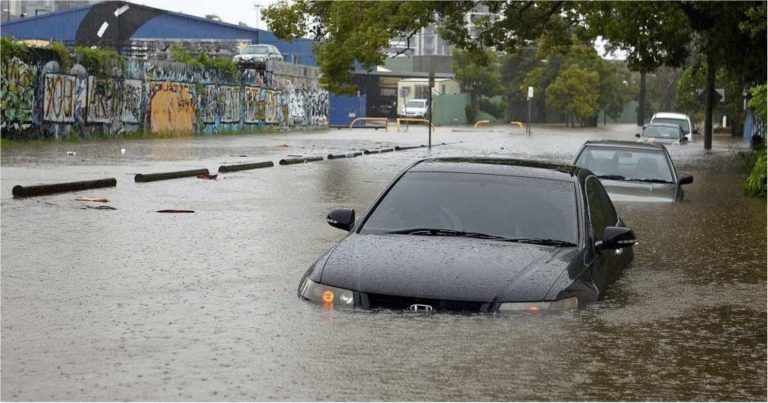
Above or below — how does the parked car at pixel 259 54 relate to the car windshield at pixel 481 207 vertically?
above

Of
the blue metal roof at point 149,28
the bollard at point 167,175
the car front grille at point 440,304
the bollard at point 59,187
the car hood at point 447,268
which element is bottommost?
the bollard at point 167,175

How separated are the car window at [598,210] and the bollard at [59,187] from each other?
1049cm

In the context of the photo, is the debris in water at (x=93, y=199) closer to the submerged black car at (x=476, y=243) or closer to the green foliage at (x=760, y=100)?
the submerged black car at (x=476, y=243)

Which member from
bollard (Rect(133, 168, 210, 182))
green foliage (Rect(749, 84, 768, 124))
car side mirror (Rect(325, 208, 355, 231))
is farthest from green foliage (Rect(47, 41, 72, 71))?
car side mirror (Rect(325, 208, 355, 231))

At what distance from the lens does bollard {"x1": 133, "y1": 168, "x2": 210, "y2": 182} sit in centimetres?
2309

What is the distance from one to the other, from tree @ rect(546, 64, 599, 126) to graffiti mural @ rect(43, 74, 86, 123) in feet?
207

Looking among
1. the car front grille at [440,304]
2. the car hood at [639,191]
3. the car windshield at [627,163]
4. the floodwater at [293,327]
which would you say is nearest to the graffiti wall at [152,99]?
the car windshield at [627,163]

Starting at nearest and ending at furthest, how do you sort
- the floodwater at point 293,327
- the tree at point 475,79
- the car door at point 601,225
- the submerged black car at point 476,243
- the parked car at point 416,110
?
the floodwater at point 293,327, the submerged black car at point 476,243, the car door at point 601,225, the parked car at point 416,110, the tree at point 475,79

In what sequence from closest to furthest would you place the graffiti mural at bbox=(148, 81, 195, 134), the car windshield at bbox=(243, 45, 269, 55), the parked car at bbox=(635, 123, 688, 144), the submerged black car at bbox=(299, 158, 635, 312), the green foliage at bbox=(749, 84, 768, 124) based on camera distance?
the submerged black car at bbox=(299, 158, 635, 312) → the green foliage at bbox=(749, 84, 768, 124) → the graffiti mural at bbox=(148, 81, 195, 134) → the parked car at bbox=(635, 123, 688, 144) → the car windshield at bbox=(243, 45, 269, 55)

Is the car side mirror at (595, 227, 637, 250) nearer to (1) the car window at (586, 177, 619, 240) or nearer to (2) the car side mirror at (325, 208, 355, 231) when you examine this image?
(1) the car window at (586, 177, 619, 240)

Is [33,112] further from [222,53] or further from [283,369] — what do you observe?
[222,53]

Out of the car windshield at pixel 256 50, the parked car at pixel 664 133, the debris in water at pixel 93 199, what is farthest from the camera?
the car windshield at pixel 256 50

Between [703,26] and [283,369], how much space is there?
28905 millimetres

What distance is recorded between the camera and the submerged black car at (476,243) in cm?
845
